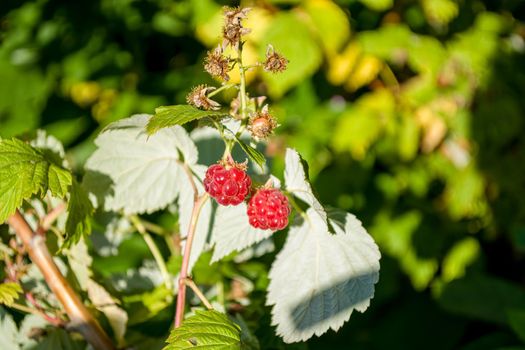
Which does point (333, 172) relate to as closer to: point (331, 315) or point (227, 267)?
point (227, 267)

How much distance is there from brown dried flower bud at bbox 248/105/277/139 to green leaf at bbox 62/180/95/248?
0.79 feet

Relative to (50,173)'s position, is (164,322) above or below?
below

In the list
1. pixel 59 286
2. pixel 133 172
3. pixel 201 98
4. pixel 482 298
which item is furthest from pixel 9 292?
pixel 482 298

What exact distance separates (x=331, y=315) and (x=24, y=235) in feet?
1.26

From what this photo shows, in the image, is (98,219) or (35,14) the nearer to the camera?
(98,219)

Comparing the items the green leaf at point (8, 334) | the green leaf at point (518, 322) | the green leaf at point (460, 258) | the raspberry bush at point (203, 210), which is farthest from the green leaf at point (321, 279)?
the green leaf at point (460, 258)

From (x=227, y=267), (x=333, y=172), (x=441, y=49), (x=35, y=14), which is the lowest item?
(x=333, y=172)

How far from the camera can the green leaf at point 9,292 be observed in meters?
0.67

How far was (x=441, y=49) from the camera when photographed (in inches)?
69.0

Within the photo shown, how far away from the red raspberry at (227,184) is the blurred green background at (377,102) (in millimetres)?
708

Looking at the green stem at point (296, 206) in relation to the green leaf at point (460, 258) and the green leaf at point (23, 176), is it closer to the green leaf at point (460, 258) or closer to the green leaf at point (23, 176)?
the green leaf at point (23, 176)

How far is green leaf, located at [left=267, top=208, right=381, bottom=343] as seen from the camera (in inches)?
26.4

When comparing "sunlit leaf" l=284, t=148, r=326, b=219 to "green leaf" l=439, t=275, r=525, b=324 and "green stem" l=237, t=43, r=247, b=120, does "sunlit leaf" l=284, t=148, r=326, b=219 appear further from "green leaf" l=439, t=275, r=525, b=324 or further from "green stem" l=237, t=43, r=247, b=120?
"green leaf" l=439, t=275, r=525, b=324

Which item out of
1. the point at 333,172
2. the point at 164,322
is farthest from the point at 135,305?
the point at 333,172
